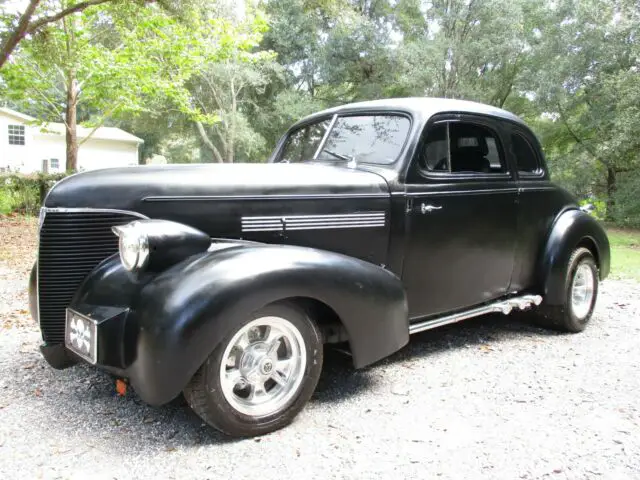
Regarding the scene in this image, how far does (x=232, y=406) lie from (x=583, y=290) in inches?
149

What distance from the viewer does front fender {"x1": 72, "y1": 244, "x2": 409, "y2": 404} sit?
7.78 feet

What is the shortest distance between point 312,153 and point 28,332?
114 inches

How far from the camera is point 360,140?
12.5 feet

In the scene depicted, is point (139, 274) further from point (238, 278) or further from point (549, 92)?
point (549, 92)

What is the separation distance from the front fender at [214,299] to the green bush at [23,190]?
44.6ft

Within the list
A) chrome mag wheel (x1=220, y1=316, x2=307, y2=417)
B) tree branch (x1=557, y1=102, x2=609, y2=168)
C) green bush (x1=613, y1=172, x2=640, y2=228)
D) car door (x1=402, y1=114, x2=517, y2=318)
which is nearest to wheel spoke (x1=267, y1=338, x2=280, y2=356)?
chrome mag wheel (x1=220, y1=316, x2=307, y2=417)

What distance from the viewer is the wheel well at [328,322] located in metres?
2.97

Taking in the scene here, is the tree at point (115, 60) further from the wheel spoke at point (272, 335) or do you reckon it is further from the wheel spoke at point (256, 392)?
the wheel spoke at point (256, 392)

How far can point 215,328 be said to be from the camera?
2432 mm

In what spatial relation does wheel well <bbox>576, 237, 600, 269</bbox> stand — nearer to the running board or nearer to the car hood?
the running board

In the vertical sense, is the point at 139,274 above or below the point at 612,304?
above

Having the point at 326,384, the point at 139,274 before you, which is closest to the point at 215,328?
the point at 139,274

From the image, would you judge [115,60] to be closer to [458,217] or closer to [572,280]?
[458,217]

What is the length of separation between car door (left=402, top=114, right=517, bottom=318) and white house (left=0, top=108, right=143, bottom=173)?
84.6 feet
